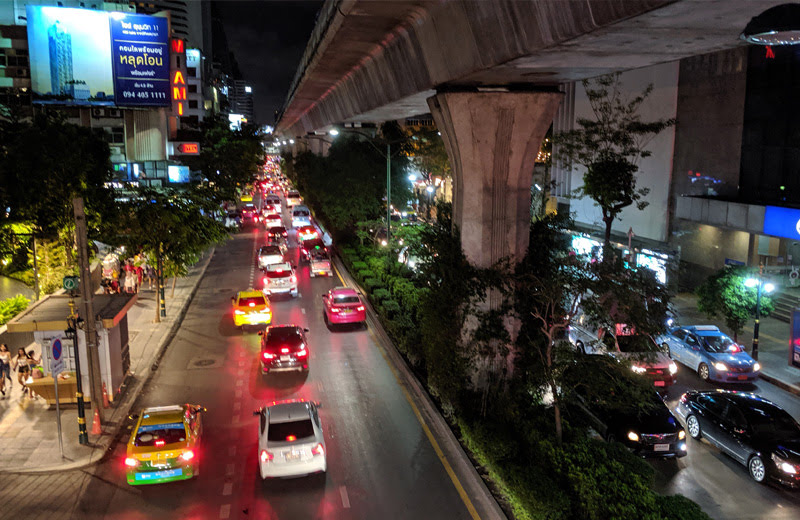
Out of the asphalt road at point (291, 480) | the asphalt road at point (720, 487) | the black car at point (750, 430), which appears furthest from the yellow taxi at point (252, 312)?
the asphalt road at point (720, 487)

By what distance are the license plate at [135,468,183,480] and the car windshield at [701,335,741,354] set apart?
16.5 metres

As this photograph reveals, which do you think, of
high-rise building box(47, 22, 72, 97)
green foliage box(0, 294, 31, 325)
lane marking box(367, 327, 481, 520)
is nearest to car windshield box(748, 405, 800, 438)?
lane marking box(367, 327, 481, 520)

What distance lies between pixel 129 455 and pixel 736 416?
43.6 ft

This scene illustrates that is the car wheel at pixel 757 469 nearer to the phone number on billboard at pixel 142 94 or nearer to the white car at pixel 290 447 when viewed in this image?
the white car at pixel 290 447

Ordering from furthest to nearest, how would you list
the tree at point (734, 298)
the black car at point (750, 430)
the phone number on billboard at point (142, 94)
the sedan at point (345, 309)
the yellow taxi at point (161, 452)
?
the phone number on billboard at point (142, 94), the sedan at point (345, 309), the tree at point (734, 298), the black car at point (750, 430), the yellow taxi at point (161, 452)

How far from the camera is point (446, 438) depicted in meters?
15.1

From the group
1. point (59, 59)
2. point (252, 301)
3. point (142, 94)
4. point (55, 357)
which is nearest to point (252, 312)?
point (252, 301)

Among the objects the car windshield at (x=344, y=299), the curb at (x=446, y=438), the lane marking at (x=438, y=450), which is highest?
the car windshield at (x=344, y=299)

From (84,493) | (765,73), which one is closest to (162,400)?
(84,493)

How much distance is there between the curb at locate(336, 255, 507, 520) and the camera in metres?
12.1

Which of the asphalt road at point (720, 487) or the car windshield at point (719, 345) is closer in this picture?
the asphalt road at point (720, 487)

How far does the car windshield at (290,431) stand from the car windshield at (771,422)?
9.79 metres

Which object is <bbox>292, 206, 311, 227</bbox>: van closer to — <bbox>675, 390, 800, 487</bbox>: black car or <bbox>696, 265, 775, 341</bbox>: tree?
<bbox>696, 265, 775, 341</bbox>: tree

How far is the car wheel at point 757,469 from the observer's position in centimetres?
1352
